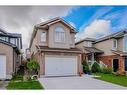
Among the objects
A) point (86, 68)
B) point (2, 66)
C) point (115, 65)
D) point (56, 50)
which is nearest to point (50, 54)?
point (56, 50)

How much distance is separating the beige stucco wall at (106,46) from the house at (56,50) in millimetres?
1419

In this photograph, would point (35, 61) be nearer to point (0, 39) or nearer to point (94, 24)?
point (0, 39)

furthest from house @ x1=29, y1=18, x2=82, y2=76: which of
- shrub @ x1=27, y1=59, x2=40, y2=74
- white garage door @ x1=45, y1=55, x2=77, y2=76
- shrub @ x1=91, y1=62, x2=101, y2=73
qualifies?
shrub @ x1=91, y1=62, x2=101, y2=73

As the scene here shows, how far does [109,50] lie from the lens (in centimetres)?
1425

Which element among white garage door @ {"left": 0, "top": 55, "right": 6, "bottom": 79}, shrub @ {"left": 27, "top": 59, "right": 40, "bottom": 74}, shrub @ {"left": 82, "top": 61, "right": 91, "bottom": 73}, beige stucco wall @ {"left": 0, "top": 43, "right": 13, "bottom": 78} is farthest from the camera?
shrub @ {"left": 82, "top": 61, "right": 91, "bottom": 73}

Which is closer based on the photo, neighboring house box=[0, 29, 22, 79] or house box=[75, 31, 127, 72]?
neighboring house box=[0, 29, 22, 79]

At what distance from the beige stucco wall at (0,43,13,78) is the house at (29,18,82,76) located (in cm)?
113

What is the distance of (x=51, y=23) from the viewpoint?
1359 centimetres

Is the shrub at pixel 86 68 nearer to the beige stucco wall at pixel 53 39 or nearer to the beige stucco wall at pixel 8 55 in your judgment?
the beige stucco wall at pixel 53 39

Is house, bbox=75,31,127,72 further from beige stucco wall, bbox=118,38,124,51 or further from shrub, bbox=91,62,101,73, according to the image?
shrub, bbox=91,62,101,73

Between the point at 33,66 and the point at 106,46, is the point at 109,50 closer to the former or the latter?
the point at 106,46

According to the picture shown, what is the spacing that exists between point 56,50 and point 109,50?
298cm

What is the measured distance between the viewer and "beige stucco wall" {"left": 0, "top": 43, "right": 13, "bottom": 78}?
12742 mm
